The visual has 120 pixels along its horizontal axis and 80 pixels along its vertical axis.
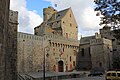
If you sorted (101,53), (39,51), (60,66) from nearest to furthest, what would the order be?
1. (39,51)
2. (60,66)
3. (101,53)

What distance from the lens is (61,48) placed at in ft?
145

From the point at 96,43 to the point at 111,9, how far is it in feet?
104

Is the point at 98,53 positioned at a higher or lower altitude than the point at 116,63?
higher

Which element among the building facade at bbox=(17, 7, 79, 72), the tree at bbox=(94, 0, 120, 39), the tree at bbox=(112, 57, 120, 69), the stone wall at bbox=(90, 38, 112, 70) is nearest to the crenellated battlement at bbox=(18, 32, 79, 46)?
the building facade at bbox=(17, 7, 79, 72)

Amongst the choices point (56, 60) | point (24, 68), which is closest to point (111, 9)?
point (24, 68)

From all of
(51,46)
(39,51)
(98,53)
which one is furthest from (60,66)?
(98,53)

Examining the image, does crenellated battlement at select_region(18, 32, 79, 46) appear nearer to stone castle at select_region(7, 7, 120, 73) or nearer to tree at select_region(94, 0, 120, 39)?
stone castle at select_region(7, 7, 120, 73)

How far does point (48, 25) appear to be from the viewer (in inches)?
2151

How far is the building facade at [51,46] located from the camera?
3616 centimetres

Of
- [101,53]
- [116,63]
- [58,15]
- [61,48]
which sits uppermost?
[58,15]

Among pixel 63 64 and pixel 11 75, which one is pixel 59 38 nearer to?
pixel 63 64

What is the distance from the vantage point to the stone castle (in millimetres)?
36656

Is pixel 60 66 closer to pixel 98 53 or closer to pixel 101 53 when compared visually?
pixel 98 53

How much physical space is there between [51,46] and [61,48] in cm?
344
